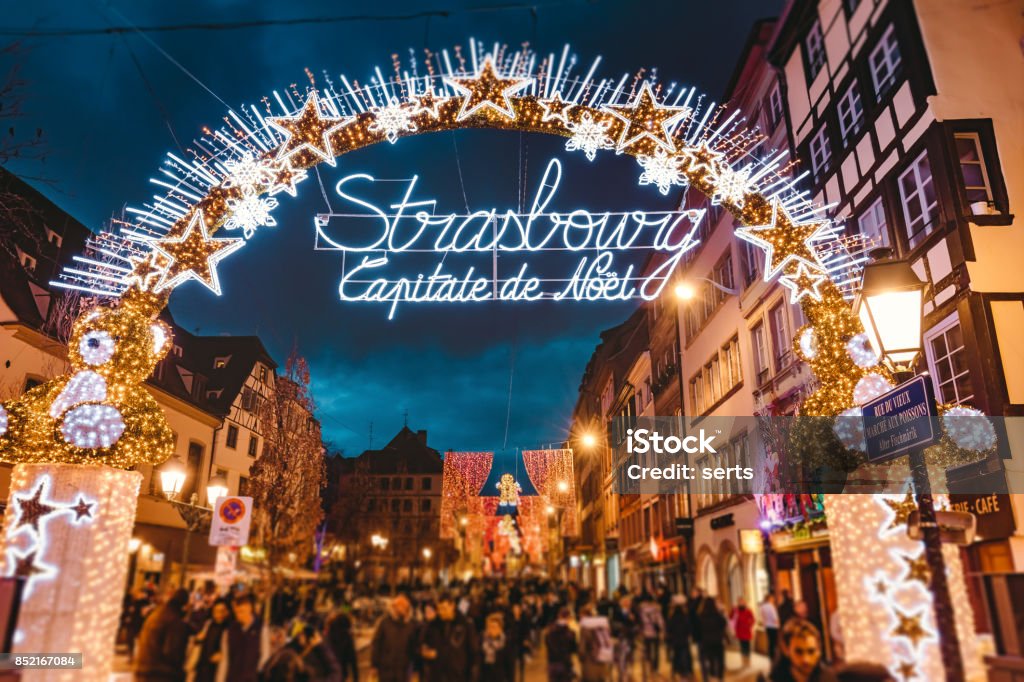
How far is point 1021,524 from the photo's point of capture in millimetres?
10438

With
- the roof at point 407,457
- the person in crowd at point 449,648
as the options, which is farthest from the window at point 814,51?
the roof at point 407,457

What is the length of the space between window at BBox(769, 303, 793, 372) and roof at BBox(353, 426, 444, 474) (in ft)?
219

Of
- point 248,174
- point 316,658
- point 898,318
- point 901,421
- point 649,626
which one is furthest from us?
point 649,626

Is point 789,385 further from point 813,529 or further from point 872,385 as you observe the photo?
point 872,385

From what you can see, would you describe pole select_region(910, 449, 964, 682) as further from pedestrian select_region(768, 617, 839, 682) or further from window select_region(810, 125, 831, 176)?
window select_region(810, 125, 831, 176)

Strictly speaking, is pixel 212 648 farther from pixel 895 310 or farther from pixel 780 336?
pixel 780 336

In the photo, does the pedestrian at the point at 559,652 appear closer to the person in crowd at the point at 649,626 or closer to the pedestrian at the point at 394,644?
the pedestrian at the point at 394,644

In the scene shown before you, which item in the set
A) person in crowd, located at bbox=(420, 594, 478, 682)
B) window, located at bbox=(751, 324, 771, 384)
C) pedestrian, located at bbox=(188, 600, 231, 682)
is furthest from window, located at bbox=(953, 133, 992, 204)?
pedestrian, located at bbox=(188, 600, 231, 682)

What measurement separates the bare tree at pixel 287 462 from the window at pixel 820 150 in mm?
19280

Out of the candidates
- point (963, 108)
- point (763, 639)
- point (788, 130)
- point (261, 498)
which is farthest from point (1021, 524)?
point (261, 498)

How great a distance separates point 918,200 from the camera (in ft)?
43.6

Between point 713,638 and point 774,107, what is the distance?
48.7ft

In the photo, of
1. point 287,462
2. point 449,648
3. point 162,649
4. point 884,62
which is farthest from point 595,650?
point 287,462

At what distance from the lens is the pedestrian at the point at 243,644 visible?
343 inches
